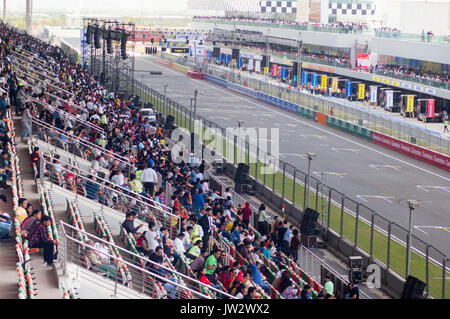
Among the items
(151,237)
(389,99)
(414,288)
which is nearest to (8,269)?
(151,237)

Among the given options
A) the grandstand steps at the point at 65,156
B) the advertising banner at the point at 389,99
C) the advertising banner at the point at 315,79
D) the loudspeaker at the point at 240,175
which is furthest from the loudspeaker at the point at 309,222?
the advertising banner at the point at 315,79

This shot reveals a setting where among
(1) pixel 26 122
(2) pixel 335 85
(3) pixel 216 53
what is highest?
(3) pixel 216 53

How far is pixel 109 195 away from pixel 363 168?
26398mm

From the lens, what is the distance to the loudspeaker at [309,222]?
26.8 meters

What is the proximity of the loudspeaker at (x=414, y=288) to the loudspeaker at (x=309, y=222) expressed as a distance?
21.8ft

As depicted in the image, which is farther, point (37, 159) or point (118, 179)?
point (118, 179)

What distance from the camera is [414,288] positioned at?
66.1ft

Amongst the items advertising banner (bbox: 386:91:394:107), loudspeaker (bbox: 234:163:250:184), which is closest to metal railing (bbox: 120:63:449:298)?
loudspeaker (bbox: 234:163:250:184)

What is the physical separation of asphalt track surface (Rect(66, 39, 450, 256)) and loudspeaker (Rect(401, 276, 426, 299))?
5915 millimetres

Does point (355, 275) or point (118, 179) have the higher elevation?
point (118, 179)

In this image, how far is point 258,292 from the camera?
16.3m

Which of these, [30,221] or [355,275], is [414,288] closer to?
[355,275]

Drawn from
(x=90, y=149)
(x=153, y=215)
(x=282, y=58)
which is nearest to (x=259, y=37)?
(x=282, y=58)

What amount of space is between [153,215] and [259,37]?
251 feet
